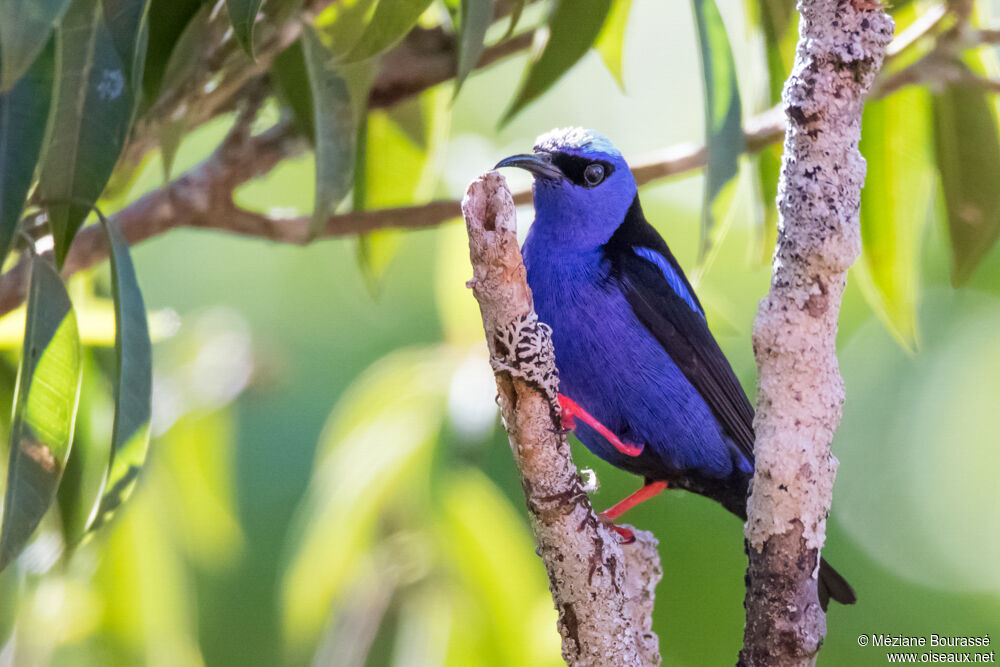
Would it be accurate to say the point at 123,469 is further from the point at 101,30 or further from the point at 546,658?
the point at 546,658

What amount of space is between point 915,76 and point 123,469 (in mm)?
2237

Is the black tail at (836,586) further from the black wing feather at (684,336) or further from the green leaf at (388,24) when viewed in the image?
the green leaf at (388,24)

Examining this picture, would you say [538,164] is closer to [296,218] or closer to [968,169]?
[296,218]

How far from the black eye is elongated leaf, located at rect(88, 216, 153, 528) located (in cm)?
118

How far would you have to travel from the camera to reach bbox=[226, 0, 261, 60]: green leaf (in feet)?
5.95

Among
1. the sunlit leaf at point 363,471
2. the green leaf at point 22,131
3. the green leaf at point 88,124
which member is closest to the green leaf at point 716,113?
the sunlit leaf at point 363,471

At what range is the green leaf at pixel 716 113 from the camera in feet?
7.77

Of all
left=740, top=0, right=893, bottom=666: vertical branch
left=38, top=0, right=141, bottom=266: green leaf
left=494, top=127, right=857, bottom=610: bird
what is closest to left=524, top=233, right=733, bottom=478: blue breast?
left=494, top=127, right=857, bottom=610: bird

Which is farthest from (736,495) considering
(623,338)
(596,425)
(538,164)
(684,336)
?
(538,164)

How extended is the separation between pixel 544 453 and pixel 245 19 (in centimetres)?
91

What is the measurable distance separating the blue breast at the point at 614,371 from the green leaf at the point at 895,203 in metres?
0.60

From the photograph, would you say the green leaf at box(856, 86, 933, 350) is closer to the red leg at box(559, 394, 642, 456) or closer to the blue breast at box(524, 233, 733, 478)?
the blue breast at box(524, 233, 733, 478)

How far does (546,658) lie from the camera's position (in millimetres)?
2984

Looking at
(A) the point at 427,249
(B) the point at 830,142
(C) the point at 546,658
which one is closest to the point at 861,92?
(B) the point at 830,142
